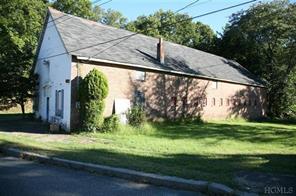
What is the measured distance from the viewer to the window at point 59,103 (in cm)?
2725

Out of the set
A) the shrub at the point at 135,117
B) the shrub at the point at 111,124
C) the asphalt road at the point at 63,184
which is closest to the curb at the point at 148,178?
the asphalt road at the point at 63,184

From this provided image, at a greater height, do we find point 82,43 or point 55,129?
point 82,43

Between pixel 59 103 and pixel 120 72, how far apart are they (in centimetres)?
444

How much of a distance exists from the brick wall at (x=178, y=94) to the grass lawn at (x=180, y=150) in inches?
91.6

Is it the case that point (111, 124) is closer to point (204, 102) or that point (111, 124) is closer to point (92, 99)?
point (92, 99)

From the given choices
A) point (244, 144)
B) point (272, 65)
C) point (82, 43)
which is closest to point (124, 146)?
point (244, 144)

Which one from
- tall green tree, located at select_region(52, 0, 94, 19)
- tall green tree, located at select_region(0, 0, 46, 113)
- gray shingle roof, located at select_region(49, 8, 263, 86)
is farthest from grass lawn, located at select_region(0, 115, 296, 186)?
tall green tree, located at select_region(52, 0, 94, 19)

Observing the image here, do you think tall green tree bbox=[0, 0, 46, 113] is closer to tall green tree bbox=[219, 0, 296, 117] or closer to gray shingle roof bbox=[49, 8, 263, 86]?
gray shingle roof bbox=[49, 8, 263, 86]

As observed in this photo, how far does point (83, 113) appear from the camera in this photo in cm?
2497

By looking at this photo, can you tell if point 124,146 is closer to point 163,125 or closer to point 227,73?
point 163,125

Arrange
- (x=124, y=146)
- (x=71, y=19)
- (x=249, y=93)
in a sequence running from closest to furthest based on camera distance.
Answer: (x=124, y=146)
(x=71, y=19)
(x=249, y=93)

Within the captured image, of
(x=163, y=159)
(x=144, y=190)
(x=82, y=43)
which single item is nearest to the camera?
(x=144, y=190)

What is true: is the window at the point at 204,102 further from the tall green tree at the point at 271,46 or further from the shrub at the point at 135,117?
the tall green tree at the point at 271,46

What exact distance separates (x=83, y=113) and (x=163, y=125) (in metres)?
8.06
